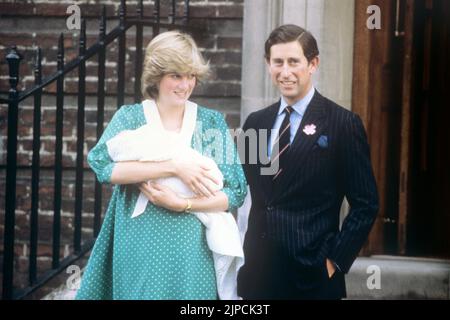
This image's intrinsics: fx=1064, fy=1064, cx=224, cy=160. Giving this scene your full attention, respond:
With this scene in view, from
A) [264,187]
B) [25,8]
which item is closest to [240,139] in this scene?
[264,187]

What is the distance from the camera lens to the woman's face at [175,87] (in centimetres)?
413

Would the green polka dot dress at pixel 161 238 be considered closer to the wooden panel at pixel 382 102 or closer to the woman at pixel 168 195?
the woman at pixel 168 195

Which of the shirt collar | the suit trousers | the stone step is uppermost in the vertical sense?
the shirt collar

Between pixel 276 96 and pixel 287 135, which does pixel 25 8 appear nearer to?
pixel 276 96

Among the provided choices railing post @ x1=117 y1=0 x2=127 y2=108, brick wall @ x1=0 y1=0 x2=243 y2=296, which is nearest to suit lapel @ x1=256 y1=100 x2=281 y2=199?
railing post @ x1=117 y1=0 x2=127 y2=108

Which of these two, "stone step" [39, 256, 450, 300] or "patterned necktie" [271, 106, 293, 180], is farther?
"stone step" [39, 256, 450, 300]

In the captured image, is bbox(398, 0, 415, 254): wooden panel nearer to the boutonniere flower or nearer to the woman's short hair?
the boutonniere flower

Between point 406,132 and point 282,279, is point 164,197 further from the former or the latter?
point 406,132

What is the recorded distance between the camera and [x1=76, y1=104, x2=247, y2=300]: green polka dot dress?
4.15 m

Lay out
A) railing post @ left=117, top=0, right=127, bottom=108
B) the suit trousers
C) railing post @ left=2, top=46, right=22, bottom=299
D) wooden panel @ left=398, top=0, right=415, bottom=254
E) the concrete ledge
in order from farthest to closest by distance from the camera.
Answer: wooden panel @ left=398, top=0, right=415, bottom=254 < the concrete ledge < railing post @ left=117, top=0, right=127, bottom=108 < railing post @ left=2, top=46, right=22, bottom=299 < the suit trousers

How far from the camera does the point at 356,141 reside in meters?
4.13

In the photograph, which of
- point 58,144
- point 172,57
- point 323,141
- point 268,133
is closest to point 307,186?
point 323,141

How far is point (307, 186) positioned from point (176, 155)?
0.52m

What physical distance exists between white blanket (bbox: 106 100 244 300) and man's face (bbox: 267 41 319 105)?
1.19 feet
